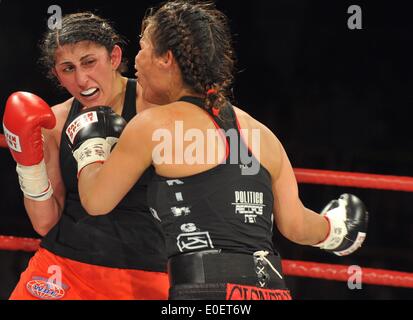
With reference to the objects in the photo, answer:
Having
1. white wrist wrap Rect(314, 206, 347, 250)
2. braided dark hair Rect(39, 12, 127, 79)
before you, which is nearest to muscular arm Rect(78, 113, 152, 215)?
braided dark hair Rect(39, 12, 127, 79)

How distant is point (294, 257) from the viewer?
4039 millimetres

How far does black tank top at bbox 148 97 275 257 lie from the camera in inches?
64.6

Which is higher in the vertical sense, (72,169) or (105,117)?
(105,117)

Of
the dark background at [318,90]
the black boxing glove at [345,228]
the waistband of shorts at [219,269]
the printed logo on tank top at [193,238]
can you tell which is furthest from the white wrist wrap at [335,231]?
the dark background at [318,90]

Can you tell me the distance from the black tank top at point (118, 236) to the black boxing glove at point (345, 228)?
476 mm

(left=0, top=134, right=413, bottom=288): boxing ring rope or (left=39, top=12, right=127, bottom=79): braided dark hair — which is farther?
(left=0, top=134, right=413, bottom=288): boxing ring rope

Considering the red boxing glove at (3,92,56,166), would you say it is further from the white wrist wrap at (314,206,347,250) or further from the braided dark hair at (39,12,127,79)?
the white wrist wrap at (314,206,347,250)

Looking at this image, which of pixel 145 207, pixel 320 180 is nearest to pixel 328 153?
pixel 320 180

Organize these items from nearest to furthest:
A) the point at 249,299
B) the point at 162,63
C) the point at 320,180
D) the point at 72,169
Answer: the point at 249,299 → the point at 162,63 → the point at 72,169 → the point at 320,180

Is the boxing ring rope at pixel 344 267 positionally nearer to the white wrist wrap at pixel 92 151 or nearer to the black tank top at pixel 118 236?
the black tank top at pixel 118 236

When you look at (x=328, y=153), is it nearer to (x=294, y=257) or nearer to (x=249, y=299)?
(x=294, y=257)

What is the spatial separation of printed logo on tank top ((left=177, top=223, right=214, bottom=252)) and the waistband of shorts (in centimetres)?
1

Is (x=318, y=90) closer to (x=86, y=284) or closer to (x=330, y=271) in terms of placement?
(x=330, y=271)

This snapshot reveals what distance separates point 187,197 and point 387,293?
8.27 feet
